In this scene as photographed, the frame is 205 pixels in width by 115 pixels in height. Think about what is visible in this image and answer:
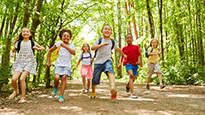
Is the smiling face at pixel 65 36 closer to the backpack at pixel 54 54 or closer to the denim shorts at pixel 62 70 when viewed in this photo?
the backpack at pixel 54 54

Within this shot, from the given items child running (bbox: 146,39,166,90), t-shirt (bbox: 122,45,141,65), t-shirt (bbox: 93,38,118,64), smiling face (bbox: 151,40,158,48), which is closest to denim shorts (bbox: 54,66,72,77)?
t-shirt (bbox: 93,38,118,64)

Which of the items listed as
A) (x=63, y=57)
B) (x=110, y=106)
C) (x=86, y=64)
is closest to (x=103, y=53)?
(x=63, y=57)

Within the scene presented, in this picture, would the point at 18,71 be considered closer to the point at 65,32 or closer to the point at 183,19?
the point at 65,32

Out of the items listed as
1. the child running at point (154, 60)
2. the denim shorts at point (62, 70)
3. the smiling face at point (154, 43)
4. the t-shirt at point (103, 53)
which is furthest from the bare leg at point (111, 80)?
the smiling face at point (154, 43)

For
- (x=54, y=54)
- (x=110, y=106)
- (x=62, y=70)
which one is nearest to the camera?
(x=110, y=106)

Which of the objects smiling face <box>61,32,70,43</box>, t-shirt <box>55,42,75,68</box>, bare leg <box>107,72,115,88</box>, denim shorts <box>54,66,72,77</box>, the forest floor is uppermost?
smiling face <box>61,32,70,43</box>

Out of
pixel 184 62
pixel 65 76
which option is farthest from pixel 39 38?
pixel 184 62

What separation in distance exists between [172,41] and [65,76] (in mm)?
10774

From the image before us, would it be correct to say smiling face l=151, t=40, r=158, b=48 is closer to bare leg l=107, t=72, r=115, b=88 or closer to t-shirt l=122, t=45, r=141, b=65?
t-shirt l=122, t=45, r=141, b=65

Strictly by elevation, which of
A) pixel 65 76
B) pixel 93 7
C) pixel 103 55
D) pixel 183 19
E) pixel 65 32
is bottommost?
pixel 65 76

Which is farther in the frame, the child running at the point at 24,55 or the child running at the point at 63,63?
the child running at the point at 24,55

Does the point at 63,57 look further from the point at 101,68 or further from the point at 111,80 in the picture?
the point at 111,80

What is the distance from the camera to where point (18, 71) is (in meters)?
5.55

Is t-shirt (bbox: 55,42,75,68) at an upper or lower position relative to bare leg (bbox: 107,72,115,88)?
upper
